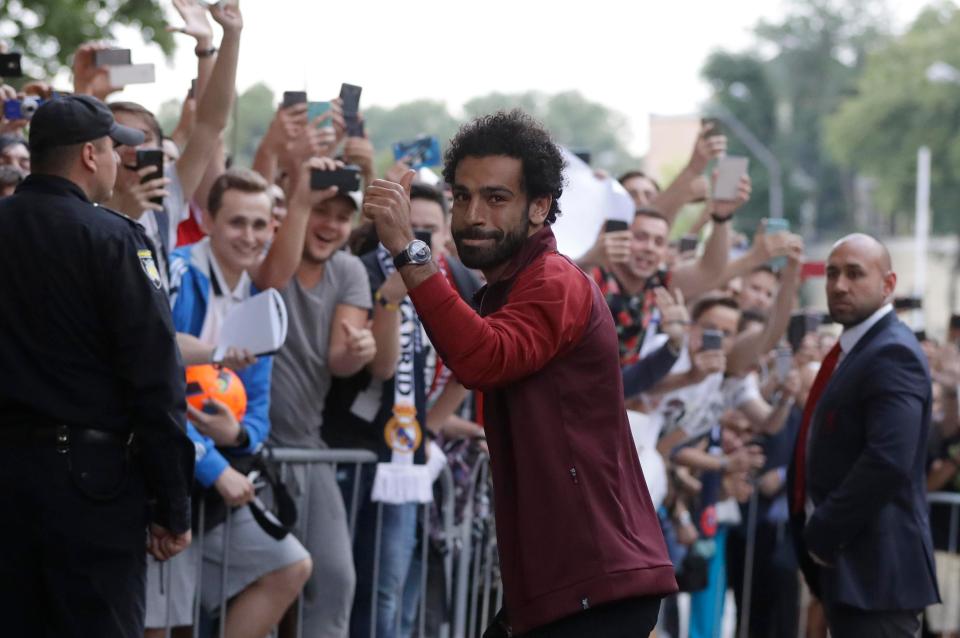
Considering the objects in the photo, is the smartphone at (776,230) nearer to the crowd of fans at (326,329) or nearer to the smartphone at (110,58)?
the crowd of fans at (326,329)

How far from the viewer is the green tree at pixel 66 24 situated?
17.0 metres

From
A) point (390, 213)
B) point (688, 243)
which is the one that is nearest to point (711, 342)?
point (688, 243)

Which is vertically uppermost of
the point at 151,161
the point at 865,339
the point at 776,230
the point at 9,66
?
the point at 9,66

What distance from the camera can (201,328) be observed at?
20.1 feet

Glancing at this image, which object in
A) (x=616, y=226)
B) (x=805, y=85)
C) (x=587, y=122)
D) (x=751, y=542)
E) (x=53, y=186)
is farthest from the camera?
(x=587, y=122)

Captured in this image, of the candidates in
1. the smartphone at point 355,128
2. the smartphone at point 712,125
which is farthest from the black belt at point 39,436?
the smartphone at point 712,125

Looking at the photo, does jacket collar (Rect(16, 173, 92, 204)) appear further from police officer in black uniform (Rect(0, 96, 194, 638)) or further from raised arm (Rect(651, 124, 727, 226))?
raised arm (Rect(651, 124, 727, 226))

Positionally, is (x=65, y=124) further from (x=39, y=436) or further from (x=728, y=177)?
(x=728, y=177)

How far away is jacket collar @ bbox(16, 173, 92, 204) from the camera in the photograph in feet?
16.0

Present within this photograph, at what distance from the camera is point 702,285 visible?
9312mm

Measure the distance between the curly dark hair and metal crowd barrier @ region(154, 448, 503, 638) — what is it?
2.35m

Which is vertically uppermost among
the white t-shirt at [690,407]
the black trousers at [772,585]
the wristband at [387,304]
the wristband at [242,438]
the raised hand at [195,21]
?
the raised hand at [195,21]

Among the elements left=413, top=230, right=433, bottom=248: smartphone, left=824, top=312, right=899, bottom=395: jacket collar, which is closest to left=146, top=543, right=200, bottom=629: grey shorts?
left=413, top=230, right=433, bottom=248: smartphone

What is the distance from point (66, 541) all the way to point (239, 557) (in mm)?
1435
